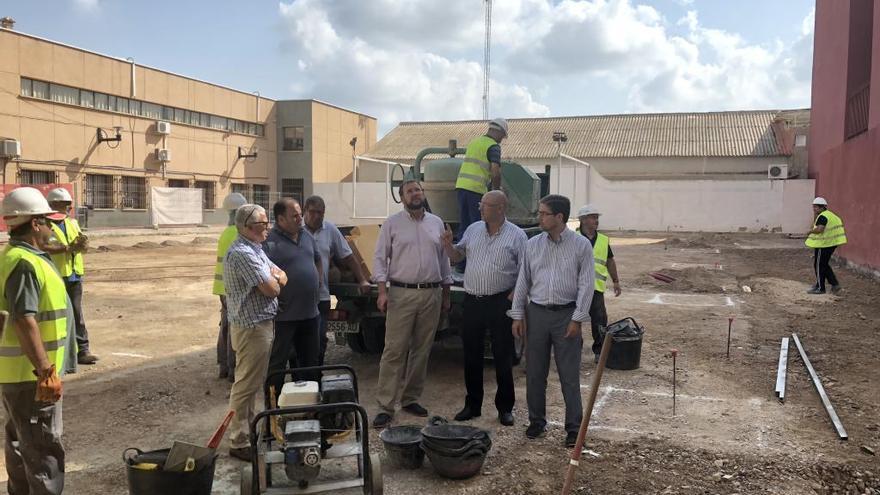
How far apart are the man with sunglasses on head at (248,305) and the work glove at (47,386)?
44.3 inches

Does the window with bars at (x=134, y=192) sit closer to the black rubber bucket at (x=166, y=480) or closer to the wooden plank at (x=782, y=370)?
the wooden plank at (x=782, y=370)

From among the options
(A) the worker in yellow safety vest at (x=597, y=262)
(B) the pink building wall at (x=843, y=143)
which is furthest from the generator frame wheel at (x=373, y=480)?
(B) the pink building wall at (x=843, y=143)

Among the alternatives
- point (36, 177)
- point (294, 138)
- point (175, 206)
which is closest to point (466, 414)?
point (175, 206)

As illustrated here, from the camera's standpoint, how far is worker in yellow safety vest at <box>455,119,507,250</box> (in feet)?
21.8

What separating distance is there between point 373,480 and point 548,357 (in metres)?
1.90

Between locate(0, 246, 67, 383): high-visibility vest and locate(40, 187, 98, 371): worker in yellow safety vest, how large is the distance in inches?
108

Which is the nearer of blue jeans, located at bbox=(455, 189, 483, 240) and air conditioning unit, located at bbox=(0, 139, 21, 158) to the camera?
blue jeans, located at bbox=(455, 189, 483, 240)

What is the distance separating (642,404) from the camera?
564cm

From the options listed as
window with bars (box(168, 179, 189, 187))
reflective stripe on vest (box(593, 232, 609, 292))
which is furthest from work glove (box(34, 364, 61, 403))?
window with bars (box(168, 179, 189, 187))

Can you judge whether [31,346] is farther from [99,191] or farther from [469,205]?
[99,191]

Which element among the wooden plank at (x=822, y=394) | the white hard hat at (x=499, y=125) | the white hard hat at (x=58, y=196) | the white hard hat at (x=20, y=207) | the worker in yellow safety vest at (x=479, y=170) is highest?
the white hard hat at (x=499, y=125)

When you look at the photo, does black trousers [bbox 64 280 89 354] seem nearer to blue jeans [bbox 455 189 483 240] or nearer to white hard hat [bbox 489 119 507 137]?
blue jeans [bbox 455 189 483 240]

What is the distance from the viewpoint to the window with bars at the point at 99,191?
2956 cm

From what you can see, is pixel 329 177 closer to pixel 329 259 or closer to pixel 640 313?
pixel 640 313
